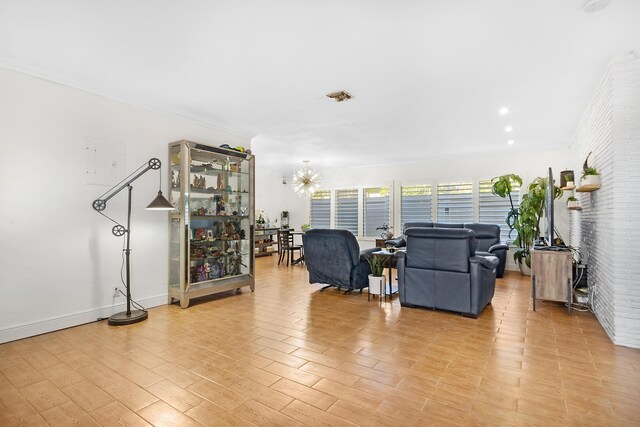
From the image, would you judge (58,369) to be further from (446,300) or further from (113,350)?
(446,300)

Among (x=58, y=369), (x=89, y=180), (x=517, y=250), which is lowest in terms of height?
(x=58, y=369)

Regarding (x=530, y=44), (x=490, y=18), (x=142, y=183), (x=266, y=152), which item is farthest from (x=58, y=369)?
(x=266, y=152)

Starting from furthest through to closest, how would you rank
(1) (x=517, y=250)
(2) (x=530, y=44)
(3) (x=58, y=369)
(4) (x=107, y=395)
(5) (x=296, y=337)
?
(1) (x=517, y=250)
(5) (x=296, y=337)
(2) (x=530, y=44)
(3) (x=58, y=369)
(4) (x=107, y=395)

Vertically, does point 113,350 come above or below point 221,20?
below

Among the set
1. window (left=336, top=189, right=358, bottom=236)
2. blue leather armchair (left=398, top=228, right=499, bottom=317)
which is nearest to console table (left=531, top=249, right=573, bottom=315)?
blue leather armchair (left=398, top=228, right=499, bottom=317)

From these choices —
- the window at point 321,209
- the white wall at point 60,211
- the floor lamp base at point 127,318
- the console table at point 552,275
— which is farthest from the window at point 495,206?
the floor lamp base at point 127,318

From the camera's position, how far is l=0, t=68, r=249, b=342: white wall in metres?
3.20

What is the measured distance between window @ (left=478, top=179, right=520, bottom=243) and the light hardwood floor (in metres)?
3.58

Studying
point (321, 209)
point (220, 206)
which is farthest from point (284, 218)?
point (220, 206)

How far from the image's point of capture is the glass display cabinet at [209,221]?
4.38m

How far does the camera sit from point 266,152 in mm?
7520

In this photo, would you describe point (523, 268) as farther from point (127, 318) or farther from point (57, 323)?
point (57, 323)

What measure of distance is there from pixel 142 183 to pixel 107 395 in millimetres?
2791

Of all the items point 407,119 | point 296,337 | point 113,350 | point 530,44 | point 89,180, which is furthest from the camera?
point 407,119
